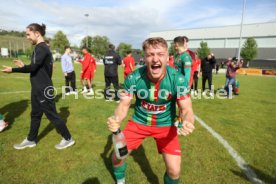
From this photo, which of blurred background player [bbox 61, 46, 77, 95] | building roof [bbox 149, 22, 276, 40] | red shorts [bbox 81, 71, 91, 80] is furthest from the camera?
building roof [bbox 149, 22, 276, 40]

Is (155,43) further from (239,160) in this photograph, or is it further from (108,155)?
(239,160)

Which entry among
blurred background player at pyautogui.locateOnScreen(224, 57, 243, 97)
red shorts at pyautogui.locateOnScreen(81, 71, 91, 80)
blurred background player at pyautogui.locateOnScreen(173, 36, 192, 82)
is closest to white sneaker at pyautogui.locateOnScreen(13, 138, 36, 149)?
blurred background player at pyautogui.locateOnScreen(173, 36, 192, 82)

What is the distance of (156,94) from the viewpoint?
292cm

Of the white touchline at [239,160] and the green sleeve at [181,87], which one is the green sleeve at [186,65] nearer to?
the white touchline at [239,160]

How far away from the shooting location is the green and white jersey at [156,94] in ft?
9.30

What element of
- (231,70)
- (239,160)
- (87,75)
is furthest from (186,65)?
(231,70)

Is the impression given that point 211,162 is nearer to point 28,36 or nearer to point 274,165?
point 274,165

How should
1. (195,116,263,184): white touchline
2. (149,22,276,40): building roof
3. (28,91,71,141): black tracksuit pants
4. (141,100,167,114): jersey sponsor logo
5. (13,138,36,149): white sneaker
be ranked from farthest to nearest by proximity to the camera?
1. (149,22,276,40): building roof
2. (13,138,36,149): white sneaker
3. (28,91,71,141): black tracksuit pants
4. (195,116,263,184): white touchline
5. (141,100,167,114): jersey sponsor logo

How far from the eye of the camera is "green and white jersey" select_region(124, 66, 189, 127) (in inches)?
112

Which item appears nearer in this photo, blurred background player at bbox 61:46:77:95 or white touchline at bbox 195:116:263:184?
white touchline at bbox 195:116:263:184

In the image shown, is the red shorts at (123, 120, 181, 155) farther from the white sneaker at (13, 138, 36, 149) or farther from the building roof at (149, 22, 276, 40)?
the building roof at (149, 22, 276, 40)

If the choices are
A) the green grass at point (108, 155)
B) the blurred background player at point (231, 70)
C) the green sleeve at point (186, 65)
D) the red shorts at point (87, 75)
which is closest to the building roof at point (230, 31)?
the blurred background player at point (231, 70)

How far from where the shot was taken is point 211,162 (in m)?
4.28

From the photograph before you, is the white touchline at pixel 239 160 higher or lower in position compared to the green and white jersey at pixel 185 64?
lower
